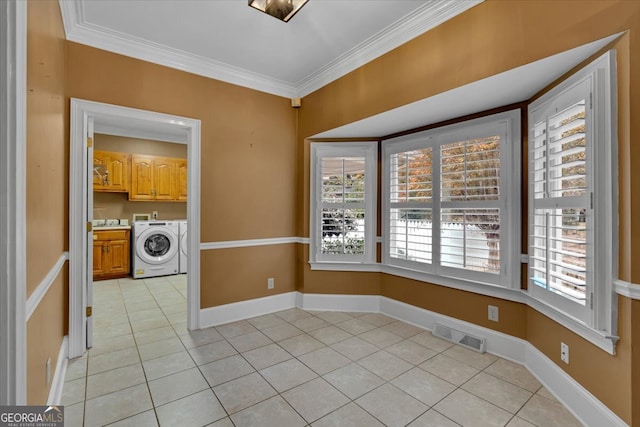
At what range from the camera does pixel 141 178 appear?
5719mm

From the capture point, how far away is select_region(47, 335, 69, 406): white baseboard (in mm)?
1834

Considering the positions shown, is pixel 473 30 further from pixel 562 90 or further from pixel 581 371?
pixel 581 371

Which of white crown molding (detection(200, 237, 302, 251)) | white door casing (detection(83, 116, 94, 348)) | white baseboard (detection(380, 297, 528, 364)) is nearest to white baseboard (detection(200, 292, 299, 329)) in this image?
white crown molding (detection(200, 237, 302, 251))

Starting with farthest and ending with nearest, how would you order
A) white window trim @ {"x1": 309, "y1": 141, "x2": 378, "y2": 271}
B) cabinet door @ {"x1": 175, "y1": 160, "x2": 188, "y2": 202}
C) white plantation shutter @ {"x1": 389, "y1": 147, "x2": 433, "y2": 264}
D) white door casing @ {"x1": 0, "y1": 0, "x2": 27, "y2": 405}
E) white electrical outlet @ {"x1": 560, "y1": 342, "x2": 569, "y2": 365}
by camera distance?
cabinet door @ {"x1": 175, "y1": 160, "x2": 188, "y2": 202} < white window trim @ {"x1": 309, "y1": 141, "x2": 378, "y2": 271} < white plantation shutter @ {"x1": 389, "y1": 147, "x2": 433, "y2": 264} < white electrical outlet @ {"x1": 560, "y1": 342, "x2": 569, "y2": 365} < white door casing @ {"x1": 0, "y1": 0, "x2": 27, "y2": 405}

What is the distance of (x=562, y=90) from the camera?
196 cm

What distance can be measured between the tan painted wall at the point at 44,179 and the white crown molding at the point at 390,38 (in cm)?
229

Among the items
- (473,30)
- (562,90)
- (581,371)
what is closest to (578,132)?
(562,90)

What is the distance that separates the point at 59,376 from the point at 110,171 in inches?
171

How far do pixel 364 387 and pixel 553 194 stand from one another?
6.24 ft

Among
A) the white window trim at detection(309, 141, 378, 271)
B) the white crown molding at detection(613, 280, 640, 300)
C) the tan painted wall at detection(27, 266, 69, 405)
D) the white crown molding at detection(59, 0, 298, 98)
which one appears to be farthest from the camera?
the white window trim at detection(309, 141, 378, 271)

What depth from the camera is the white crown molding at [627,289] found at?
1.48 metres

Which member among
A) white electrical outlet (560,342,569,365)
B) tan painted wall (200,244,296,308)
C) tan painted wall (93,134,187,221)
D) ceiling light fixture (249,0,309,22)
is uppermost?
ceiling light fixture (249,0,309,22)

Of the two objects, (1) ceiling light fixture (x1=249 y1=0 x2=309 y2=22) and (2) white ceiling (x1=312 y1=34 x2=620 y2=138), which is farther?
(1) ceiling light fixture (x1=249 y1=0 x2=309 y2=22)

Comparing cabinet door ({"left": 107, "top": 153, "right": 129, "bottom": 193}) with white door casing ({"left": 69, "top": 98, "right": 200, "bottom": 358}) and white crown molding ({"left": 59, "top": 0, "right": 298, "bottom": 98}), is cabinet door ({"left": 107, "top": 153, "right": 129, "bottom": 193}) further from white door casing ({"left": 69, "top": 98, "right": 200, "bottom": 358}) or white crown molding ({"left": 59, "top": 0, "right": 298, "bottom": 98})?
white crown molding ({"left": 59, "top": 0, "right": 298, "bottom": 98})
